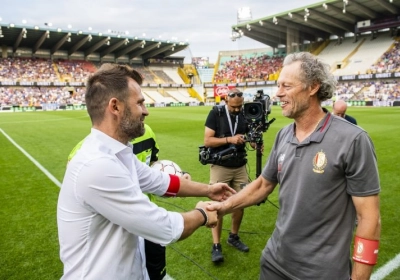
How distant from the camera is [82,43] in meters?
61.8

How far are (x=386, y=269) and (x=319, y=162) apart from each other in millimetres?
2952

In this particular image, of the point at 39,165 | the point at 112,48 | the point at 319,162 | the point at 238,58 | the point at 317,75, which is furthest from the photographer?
the point at 238,58

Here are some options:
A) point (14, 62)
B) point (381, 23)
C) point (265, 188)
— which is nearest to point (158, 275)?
point (265, 188)

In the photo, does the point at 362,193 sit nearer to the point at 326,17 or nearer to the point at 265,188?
the point at 265,188

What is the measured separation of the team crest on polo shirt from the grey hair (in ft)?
1.66

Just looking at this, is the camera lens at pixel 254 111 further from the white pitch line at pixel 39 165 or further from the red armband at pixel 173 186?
the white pitch line at pixel 39 165

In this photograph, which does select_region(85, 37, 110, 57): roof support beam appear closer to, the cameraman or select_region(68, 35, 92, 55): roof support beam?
select_region(68, 35, 92, 55): roof support beam

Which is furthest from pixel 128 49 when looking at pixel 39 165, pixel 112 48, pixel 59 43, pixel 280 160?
pixel 280 160

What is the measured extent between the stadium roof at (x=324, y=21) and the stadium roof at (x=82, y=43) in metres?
17.6

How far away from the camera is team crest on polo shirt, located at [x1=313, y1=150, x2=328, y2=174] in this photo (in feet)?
7.47

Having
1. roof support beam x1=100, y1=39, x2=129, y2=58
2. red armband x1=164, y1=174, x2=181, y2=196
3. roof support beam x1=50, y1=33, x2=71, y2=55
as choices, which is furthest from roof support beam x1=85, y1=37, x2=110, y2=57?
red armband x1=164, y1=174, x2=181, y2=196

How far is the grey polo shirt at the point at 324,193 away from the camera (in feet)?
7.11

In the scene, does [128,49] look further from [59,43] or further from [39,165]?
[39,165]

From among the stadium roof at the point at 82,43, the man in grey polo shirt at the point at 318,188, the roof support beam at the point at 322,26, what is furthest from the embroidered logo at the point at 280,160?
the stadium roof at the point at 82,43
